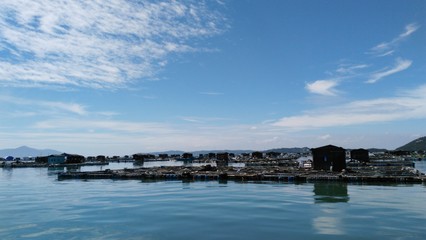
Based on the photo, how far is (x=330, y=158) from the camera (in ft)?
247

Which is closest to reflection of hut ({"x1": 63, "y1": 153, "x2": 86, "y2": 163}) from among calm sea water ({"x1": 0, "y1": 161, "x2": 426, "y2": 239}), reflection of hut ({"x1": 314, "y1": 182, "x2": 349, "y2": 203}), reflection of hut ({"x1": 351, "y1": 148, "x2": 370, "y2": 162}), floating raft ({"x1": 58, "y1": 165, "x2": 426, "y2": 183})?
floating raft ({"x1": 58, "y1": 165, "x2": 426, "y2": 183})

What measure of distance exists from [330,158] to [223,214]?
46.5 m

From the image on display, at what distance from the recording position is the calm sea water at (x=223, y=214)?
2789 cm

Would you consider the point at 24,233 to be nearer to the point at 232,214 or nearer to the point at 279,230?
the point at 232,214

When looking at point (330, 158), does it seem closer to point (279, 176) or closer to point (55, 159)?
point (279, 176)

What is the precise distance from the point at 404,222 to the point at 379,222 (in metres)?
2.08

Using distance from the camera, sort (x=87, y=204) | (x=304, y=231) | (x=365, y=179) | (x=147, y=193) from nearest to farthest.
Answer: (x=304, y=231) → (x=87, y=204) → (x=147, y=193) → (x=365, y=179)

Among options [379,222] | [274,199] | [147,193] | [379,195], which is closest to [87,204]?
[147,193]

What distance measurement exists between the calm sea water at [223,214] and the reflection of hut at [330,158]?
2056 cm

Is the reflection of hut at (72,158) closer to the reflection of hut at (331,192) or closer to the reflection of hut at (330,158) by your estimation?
the reflection of hut at (330,158)

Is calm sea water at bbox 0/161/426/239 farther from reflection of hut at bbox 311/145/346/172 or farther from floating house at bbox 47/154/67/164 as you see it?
floating house at bbox 47/154/67/164

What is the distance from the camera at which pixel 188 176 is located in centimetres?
7644

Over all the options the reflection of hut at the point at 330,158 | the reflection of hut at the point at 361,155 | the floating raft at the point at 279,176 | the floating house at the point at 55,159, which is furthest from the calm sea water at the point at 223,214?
the floating house at the point at 55,159

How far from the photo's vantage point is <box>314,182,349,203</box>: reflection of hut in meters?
44.2
